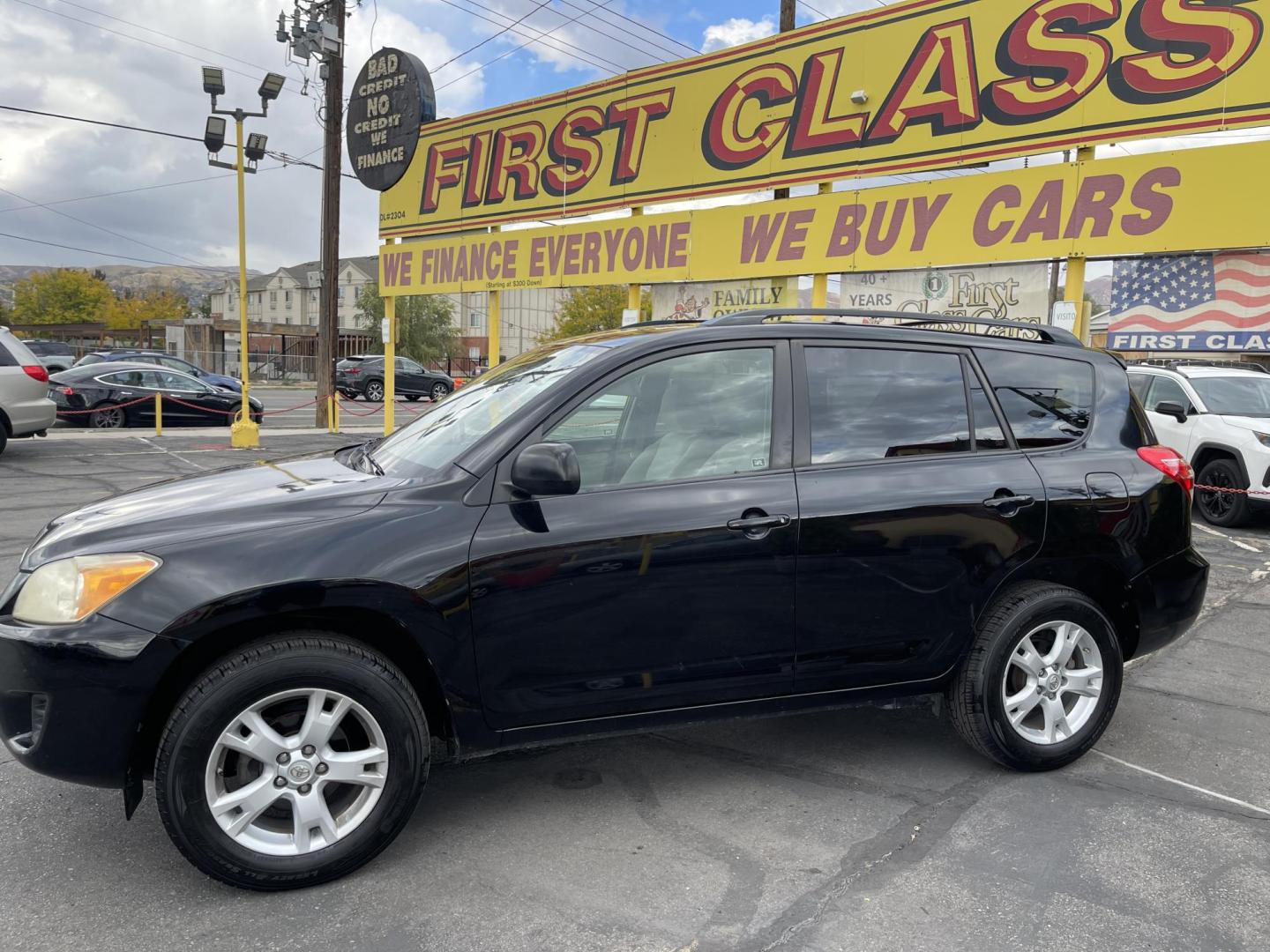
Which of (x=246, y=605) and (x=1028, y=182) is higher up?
(x=1028, y=182)


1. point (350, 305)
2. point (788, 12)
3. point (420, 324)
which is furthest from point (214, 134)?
point (350, 305)

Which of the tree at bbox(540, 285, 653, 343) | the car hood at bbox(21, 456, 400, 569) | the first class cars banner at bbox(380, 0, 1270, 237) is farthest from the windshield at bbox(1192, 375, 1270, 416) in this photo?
the tree at bbox(540, 285, 653, 343)

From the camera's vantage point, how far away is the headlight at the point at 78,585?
268 cm

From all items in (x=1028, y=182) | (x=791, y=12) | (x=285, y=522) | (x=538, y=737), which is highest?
(x=791, y=12)

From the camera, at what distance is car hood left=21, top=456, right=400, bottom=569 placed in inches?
111

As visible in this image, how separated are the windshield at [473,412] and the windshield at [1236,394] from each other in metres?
8.99

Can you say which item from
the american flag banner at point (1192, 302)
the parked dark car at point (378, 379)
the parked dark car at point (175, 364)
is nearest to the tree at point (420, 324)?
the parked dark car at point (378, 379)

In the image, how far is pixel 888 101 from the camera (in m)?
10.3

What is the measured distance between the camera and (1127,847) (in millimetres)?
3180

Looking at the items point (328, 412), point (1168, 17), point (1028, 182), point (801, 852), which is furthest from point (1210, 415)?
point (328, 412)

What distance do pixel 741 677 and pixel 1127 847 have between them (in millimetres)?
1386

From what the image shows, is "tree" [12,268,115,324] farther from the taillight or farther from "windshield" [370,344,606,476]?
the taillight

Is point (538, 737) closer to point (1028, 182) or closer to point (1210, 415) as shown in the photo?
point (1028, 182)

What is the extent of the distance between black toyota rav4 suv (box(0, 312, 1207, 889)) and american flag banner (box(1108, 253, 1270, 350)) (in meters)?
5.61
